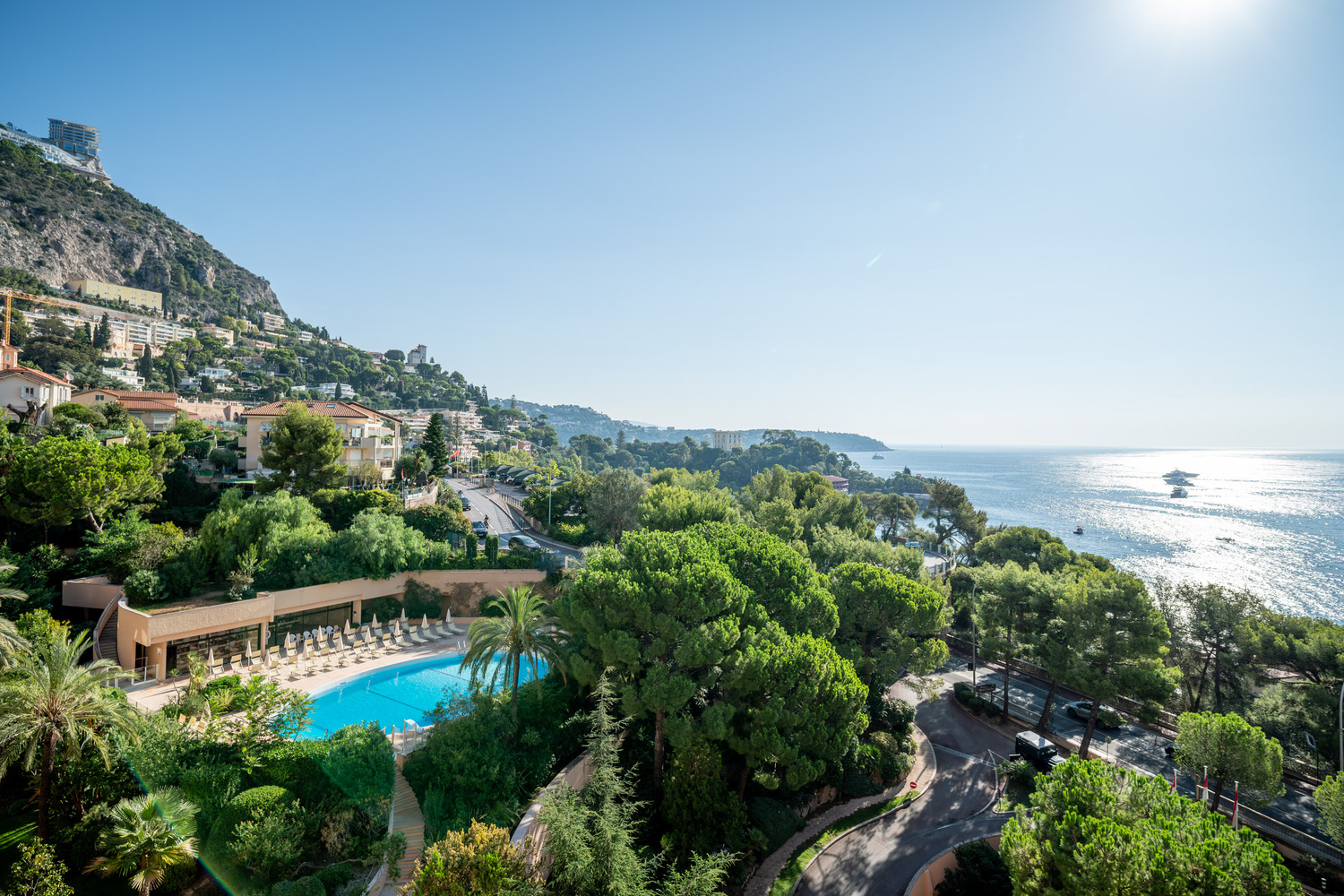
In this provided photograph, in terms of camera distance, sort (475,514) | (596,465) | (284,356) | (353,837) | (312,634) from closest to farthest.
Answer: (353,837) → (312,634) → (475,514) → (284,356) → (596,465)

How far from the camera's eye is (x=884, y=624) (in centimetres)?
2423

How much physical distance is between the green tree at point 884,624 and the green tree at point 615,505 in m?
17.6

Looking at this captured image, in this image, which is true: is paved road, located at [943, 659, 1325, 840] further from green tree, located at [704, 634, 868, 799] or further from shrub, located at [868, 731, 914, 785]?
green tree, located at [704, 634, 868, 799]

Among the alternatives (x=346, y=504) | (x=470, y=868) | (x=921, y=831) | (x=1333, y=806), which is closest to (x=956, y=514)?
(x=921, y=831)

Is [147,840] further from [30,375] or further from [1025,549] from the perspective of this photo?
[1025,549]

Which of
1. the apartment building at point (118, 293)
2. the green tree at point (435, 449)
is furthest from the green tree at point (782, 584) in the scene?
the apartment building at point (118, 293)

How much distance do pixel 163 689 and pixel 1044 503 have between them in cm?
15923

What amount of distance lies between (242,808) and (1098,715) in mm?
32733

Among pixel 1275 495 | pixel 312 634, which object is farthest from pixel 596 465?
pixel 1275 495

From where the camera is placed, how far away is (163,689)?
21.6 meters

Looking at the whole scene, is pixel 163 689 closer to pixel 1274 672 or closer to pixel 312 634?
pixel 312 634

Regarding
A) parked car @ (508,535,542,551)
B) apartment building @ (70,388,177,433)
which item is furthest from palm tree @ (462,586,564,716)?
apartment building @ (70,388,177,433)

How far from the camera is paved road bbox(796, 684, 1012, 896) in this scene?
52.5ft

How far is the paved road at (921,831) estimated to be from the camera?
1602 cm
